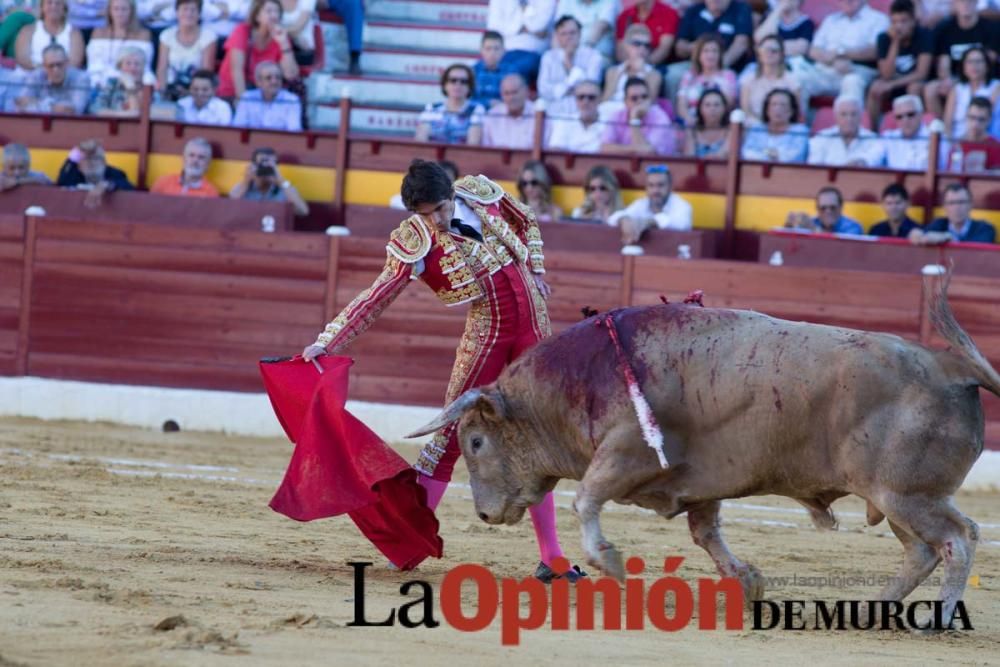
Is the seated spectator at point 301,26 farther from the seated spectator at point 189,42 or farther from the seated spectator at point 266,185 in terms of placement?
the seated spectator at point 266,185

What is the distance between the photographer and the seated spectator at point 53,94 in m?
10.2

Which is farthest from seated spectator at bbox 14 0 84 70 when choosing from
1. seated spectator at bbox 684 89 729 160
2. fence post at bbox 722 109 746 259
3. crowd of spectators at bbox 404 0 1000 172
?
fence post at bbox 722 109 746 259

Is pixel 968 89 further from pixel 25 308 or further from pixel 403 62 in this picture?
pixel 25 308

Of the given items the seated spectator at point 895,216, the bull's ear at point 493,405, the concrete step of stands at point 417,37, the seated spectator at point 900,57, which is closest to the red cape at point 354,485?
the bull's ear at point 493,405

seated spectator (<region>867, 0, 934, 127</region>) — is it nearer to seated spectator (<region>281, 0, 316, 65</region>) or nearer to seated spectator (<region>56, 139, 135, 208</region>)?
seated spectator (<region>281, 0, 316, 65</region>)

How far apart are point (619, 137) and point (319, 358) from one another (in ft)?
16.1

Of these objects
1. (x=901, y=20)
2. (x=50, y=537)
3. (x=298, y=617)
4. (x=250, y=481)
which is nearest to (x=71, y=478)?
(x=250, y=481)

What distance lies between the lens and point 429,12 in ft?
38.3

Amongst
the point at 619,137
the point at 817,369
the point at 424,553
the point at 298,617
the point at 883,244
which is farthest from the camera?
the point at 619,137

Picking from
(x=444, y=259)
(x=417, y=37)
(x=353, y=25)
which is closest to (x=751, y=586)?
(x=444, y=259)

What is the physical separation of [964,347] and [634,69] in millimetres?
5959

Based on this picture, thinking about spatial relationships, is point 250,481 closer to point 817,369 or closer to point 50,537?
point 50,537

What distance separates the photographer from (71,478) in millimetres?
6680

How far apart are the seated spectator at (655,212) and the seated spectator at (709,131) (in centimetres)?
25
